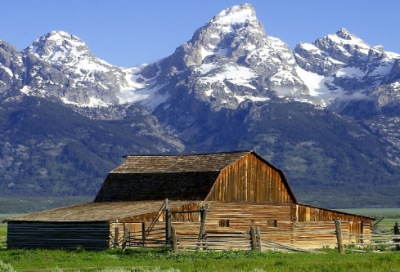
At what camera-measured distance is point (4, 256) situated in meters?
43.4

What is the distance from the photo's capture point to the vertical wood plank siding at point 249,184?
183 feet

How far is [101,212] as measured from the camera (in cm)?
5272

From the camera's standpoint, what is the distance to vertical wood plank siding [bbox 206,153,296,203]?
183 feet

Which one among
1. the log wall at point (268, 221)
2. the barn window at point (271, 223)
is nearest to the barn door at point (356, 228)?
the log wall at point (268, 221)

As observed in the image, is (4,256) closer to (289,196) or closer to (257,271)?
(257,271)

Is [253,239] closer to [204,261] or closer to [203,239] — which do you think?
[203,239]

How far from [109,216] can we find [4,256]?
890 centimetres

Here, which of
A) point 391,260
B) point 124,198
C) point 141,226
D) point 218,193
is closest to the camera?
point 391,260

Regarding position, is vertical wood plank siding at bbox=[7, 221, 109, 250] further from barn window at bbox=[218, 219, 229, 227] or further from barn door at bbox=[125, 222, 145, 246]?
barn window at bbox=[218, 219, 229, 227]

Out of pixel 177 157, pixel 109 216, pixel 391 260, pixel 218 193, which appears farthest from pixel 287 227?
pixel 391 260

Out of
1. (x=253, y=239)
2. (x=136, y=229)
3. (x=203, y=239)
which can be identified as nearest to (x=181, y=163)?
(x=136, y=229)

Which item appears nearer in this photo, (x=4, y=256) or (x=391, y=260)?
(x=391, y=260)

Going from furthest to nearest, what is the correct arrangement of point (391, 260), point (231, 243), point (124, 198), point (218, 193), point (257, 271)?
point (124, 198)
point (218, 193)
point (231, 243)
point (391, 260)
point (257, 271)

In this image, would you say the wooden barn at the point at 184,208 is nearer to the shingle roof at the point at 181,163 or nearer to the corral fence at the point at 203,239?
the shingle roof at the point at 181,163
